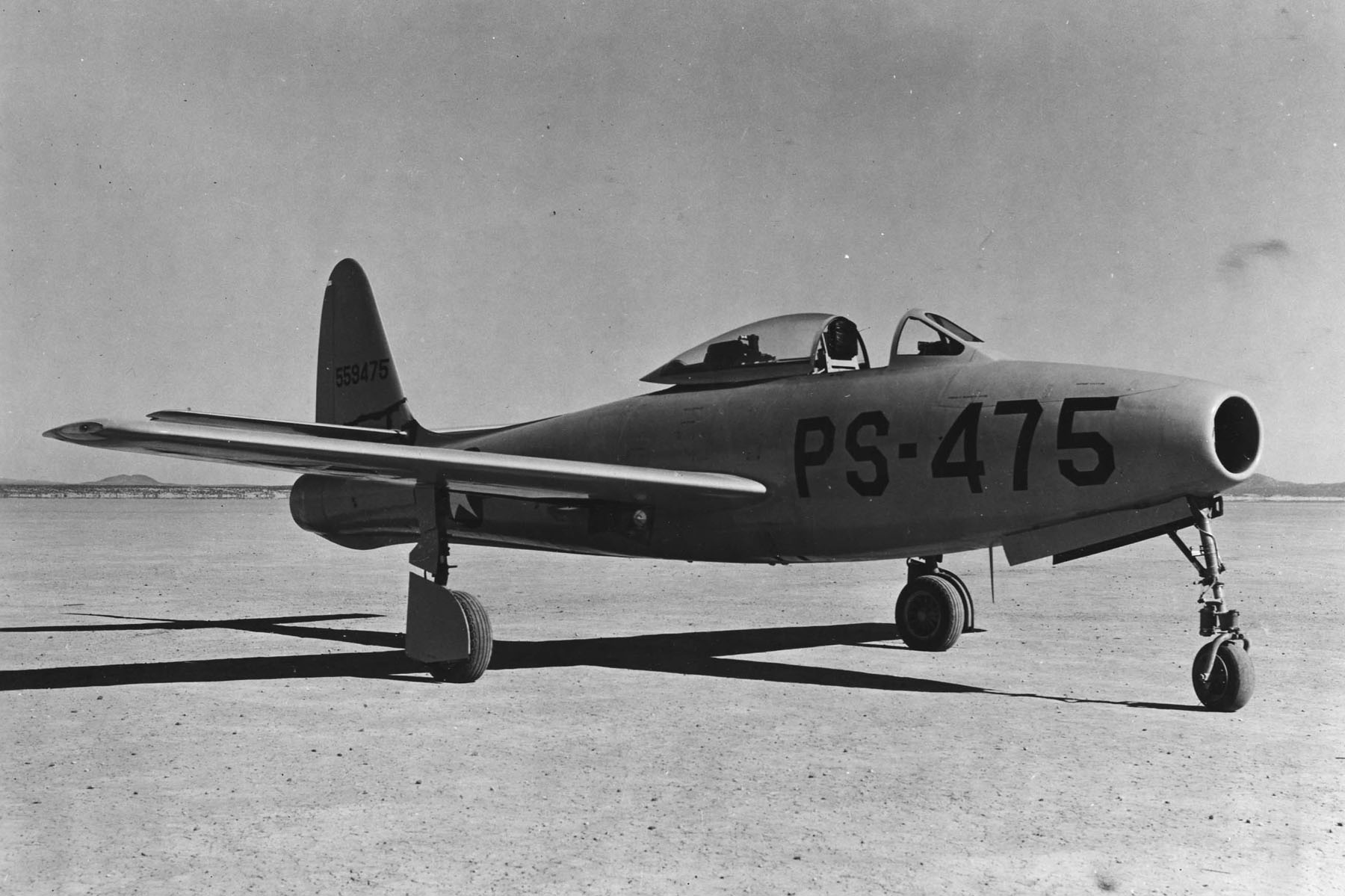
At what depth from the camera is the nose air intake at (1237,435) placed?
7.11m

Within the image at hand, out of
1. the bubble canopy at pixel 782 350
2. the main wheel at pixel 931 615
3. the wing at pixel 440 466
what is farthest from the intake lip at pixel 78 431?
the main wheel at pixel 931 615

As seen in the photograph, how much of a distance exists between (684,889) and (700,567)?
17.5 metres

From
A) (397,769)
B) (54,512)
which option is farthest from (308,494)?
(54,512)

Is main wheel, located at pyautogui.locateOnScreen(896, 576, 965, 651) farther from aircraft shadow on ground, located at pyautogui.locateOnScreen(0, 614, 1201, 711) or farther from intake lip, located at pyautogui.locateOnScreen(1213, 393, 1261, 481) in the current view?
intake lip, located at pyautogui.locateOnScreen(1213, 393, 1261, 481)

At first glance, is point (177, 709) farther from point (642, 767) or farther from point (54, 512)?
point (54, 512)

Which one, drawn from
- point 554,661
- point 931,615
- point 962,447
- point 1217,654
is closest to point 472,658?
point 554,661

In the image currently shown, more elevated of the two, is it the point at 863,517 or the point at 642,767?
the point at 863,517

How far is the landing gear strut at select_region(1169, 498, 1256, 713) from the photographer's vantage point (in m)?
6.79

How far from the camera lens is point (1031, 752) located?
572cm

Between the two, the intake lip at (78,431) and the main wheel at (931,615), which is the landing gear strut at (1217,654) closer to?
the main wheel at (931,615)

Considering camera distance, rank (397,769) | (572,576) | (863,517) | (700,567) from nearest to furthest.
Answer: (397,769) < (863,517) < (572,576) < (700,567)

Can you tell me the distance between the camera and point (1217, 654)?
6.87m

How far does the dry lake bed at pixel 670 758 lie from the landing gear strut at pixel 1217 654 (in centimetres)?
17

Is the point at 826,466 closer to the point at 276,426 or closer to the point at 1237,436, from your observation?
the point at 1237,436
